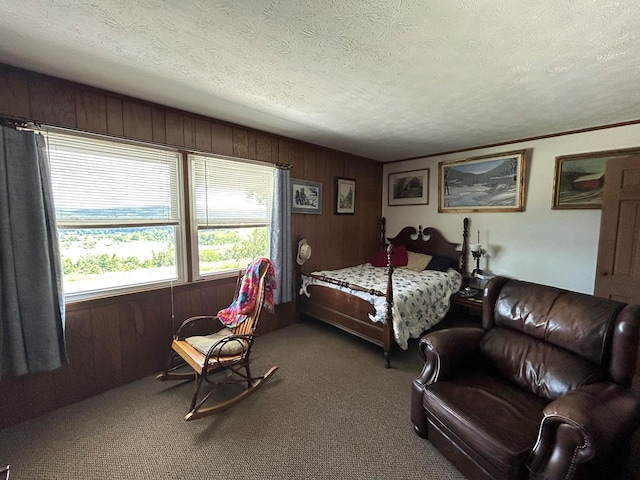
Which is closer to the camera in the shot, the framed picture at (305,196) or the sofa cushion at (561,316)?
the sofa cushion at (561,316)

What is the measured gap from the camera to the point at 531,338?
6.00ft

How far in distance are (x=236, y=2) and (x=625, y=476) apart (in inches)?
126

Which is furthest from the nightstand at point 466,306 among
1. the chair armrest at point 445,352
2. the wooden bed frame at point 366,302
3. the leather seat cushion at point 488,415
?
the leather seat cushion at point 488,415

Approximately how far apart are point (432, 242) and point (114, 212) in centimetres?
405

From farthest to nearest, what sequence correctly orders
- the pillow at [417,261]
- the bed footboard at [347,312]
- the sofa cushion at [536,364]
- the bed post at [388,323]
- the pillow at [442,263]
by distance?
the pillow at [417,261], the pillow at [442,263], the bed footboard at [347,312], the bed post at [388,323], the sofa cushion at [536,364]

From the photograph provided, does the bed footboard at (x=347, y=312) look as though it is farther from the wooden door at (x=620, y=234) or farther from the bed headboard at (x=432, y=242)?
the wooden door at (x=620, y=234)

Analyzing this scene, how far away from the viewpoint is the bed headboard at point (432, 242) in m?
4.02

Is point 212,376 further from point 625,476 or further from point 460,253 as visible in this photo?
point 460,253

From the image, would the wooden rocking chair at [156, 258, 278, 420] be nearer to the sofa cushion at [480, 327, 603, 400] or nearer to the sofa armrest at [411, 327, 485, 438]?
the sofa armrest at [411, 327, 485, 438]

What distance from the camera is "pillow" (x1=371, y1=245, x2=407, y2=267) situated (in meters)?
4.29

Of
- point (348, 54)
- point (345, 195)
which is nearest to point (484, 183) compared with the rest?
point (345, 195)

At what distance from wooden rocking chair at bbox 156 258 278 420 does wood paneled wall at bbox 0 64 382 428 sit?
29cm

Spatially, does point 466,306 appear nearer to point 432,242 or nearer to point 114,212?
point 432,242

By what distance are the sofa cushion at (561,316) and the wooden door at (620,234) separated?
4.76 feet
